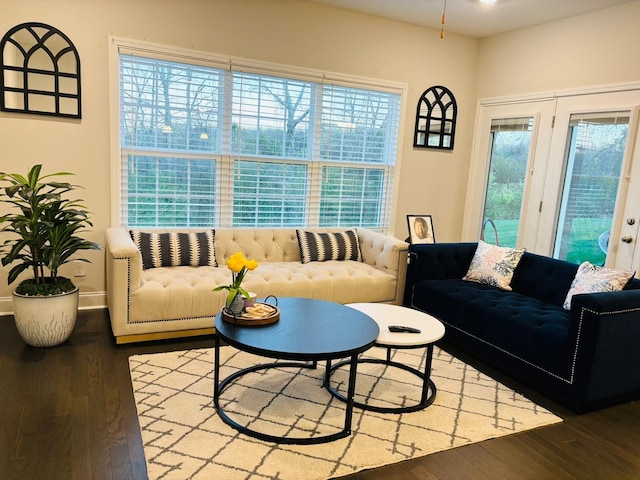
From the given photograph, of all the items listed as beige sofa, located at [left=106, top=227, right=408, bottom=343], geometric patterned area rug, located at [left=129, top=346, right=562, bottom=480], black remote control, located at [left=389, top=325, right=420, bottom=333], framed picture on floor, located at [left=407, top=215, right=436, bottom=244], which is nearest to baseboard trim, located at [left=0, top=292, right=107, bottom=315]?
beige sofa, located at [left=106, top=227, right=408, bottom=343]

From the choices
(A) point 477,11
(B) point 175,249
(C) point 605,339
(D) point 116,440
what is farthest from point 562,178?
(D) point 116,440

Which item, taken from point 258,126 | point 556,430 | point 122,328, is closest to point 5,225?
point 122,328

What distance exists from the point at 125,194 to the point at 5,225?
90cm

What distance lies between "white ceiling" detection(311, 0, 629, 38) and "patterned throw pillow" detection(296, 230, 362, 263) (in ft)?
7.00

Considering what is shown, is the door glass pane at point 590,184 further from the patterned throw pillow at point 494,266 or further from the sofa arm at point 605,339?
the sofa arm at point 605,339

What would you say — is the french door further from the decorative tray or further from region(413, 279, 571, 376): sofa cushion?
the decorative tray

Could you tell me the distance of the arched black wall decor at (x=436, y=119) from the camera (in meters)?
5.06

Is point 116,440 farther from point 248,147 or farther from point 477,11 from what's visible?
point 477,11

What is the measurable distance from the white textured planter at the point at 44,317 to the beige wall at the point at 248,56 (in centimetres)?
82

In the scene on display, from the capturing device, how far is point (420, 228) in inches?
190

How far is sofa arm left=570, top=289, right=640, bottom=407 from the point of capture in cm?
255

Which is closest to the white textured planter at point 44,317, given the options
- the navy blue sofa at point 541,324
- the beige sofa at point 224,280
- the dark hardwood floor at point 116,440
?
the dark hardwood floor at point 116,440

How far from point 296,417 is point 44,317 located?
6.00 feet

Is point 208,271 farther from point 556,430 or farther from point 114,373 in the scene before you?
point 556,430
